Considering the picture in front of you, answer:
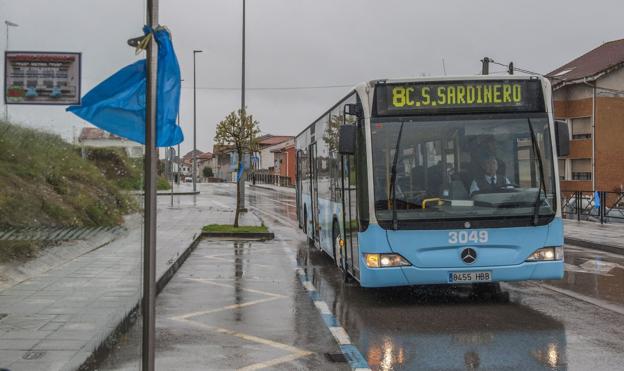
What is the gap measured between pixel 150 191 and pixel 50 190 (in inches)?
312

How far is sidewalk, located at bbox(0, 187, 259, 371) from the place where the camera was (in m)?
5.85

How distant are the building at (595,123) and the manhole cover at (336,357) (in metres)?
35.6

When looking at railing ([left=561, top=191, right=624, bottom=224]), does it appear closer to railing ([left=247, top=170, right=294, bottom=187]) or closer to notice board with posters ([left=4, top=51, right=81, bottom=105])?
notice board with posters ([left=4, top=51, right=81, bottom=105])

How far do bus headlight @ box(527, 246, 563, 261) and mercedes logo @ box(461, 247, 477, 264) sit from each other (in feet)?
2.29

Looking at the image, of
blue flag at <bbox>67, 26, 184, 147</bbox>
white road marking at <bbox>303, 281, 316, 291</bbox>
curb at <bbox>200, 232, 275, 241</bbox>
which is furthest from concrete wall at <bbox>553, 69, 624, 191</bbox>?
blue flag at <bbox>67, 26, 184, 147</bbox>

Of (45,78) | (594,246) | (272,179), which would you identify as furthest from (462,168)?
(272,179)

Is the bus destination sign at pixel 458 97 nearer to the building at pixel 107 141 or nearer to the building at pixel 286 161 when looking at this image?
the building at pixel 107 141

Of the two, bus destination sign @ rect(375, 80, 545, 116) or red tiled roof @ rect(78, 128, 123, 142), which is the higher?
bus destination sign @ rect(375, 80, 545, 116)

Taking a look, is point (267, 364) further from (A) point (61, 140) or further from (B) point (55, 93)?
(B) point (55, 93)

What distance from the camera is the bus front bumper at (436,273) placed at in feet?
28.5

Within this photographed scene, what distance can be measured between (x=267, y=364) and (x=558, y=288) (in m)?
5.93

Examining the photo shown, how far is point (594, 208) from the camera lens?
25781mm

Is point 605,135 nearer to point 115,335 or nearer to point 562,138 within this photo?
point 562,138

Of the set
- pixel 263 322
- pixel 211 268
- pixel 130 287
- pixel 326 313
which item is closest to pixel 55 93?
pixel 263 322
